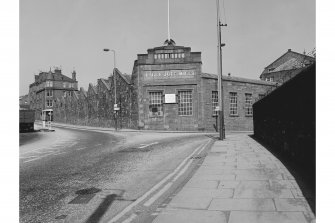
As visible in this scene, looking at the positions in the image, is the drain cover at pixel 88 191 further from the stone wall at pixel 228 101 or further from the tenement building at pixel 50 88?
the tenement building at pixel 50 88

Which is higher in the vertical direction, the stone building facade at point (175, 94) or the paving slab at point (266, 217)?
the stone building facade at point (175, 94)

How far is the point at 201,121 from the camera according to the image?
32.8 m

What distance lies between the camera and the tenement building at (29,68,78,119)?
87.2 meters

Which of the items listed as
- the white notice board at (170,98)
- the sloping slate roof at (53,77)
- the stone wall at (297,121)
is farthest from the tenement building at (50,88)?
the stone wall at (297,121)

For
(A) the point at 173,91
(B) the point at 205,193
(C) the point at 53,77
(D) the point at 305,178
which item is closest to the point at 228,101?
(A) the point at 173,91

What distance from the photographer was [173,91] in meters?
33.2

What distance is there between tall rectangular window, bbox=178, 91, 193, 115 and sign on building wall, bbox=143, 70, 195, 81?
6.10ft

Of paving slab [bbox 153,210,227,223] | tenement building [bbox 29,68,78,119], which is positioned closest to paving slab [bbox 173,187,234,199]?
paving slab [bbox 153,210,227,223]

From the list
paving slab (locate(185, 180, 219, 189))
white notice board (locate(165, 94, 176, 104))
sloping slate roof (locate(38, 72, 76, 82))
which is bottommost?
paving slab (locate(185, 180, 219, 189))

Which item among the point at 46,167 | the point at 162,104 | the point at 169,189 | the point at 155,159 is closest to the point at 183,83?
the point at 162,104

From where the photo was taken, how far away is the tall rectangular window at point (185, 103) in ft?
109

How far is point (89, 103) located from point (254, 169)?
4378 centimetres

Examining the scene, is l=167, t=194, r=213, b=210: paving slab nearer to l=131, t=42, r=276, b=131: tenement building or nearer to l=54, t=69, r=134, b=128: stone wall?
l=131, t=42, r=276, b=131: tenement building

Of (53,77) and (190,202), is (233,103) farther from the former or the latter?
(53,77)
